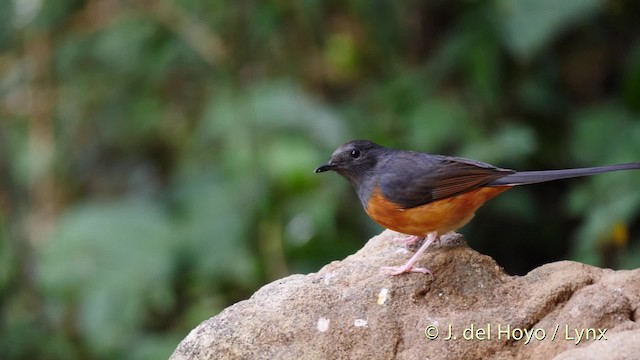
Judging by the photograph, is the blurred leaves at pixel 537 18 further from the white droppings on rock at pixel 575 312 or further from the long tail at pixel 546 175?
the white droppings on rock at pixel 575 312

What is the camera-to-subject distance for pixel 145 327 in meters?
7.14

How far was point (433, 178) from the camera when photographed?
4215 mm

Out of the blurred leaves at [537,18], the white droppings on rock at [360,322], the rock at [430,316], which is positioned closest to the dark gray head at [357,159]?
the rock at [430,316]

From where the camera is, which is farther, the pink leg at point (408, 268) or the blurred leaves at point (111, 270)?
the blurred leaves at point (111, 270)

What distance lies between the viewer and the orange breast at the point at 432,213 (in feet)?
13.4

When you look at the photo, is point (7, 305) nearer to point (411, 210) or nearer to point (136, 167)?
point (136, 167)

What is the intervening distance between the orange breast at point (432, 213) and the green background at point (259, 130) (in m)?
1.55

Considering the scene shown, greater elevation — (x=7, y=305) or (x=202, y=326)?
(x=7, y=305)

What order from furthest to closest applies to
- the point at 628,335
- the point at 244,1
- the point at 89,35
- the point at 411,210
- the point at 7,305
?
1. the point at 89,35
2. the point at 244,1
3. the point at 7,305
4. the point at 411,210
5. the point at 628,335

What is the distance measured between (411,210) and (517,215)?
2886mm

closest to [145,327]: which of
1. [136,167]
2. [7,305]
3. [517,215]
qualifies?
[7,305]

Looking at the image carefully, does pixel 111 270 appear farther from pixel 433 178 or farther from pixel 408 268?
pixel 408 268

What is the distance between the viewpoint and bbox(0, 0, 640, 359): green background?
6484mm

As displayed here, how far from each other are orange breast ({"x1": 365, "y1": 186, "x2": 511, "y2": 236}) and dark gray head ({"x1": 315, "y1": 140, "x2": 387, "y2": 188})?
26cm
